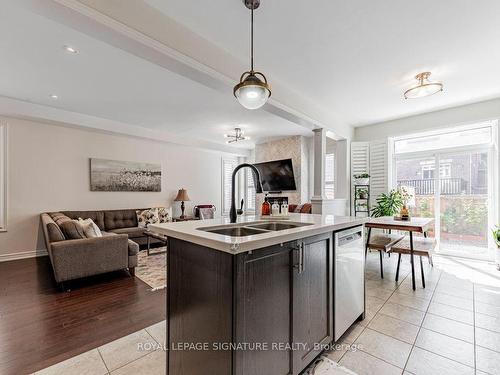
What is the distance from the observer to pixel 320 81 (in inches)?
128

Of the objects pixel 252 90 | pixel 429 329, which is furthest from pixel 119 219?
pixel 429 329

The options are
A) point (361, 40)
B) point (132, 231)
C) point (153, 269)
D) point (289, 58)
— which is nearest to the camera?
point (361, 40)

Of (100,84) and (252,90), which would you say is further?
(100,84)

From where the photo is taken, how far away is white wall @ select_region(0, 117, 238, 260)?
405 centimetres

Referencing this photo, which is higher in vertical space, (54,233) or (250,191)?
(250,191)

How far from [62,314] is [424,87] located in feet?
15.7

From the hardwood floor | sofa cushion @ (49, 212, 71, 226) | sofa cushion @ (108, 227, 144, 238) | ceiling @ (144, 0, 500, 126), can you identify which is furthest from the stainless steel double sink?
sofa cushion @ (108, 227, 144, 238)

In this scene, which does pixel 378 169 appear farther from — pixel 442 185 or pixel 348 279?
pixel 348 279

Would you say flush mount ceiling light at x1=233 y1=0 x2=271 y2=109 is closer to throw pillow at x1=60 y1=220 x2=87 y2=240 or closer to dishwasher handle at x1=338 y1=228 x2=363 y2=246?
dishwasher handle at x1=338 y1=228 x2=363 y2=246

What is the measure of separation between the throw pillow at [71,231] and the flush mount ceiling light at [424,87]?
15.4 ft

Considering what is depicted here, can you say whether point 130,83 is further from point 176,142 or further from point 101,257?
point 176,142

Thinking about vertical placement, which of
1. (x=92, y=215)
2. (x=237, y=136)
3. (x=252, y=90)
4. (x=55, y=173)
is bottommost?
(x=92, y=215)

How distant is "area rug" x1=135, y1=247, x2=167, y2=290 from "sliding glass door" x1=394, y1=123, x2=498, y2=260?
14.2ft

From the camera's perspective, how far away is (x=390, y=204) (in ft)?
14.9
